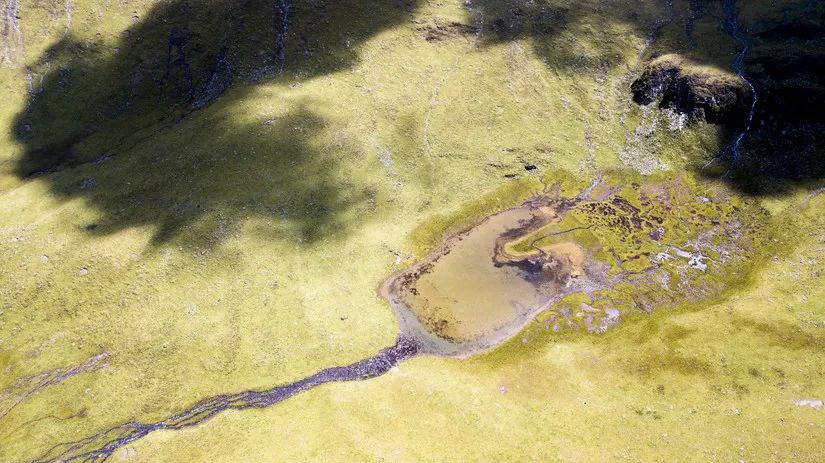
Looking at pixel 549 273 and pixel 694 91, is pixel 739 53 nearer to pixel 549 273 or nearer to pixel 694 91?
pixel 694 91

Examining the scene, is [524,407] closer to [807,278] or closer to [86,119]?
[807,278]

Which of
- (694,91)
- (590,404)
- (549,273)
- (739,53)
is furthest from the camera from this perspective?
(739,53)

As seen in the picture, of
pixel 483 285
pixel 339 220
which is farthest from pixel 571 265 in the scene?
pixel 339 220

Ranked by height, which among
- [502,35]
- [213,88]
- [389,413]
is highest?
[502,35]

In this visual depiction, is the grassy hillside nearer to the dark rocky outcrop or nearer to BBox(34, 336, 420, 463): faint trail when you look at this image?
BBox(34, 336, 420, 463): faint trail

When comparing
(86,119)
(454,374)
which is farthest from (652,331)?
(86,119)

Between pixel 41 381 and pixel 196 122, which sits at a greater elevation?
pixel 196 122

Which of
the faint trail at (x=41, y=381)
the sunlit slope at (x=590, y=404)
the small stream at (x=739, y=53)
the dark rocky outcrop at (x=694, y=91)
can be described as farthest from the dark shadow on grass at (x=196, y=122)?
the small stream at (x=739, y=53)
